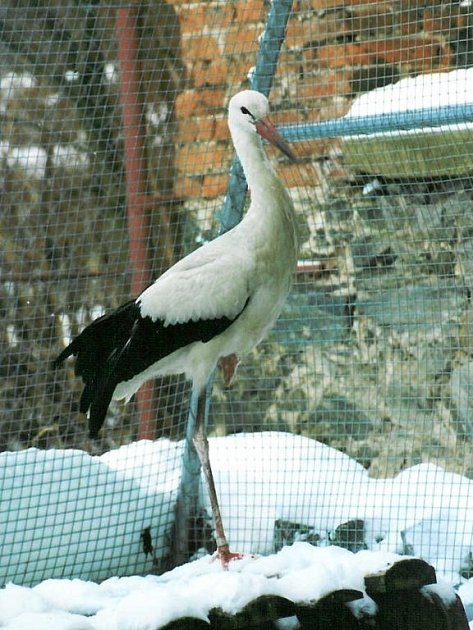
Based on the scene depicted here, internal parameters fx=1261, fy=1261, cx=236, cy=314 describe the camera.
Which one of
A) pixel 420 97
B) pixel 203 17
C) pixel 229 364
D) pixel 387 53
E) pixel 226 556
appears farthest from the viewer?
pixel 203 17

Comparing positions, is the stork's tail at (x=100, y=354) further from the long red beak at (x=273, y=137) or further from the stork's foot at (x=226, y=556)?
the long red beak at (x=273, y=137)

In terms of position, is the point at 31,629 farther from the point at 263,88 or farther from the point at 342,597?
the point at 263,88

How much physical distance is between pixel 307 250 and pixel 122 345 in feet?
6.00

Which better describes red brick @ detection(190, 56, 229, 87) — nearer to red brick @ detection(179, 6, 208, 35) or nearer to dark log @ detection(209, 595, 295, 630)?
red brick @ detection(179, 6, 208, 35)

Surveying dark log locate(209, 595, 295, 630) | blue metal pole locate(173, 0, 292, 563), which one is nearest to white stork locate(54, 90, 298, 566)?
blue metal pole locate(173, 0, 292, 563)

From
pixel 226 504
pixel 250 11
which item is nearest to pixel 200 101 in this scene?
pixel 250 11

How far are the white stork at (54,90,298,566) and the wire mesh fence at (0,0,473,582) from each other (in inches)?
27.0

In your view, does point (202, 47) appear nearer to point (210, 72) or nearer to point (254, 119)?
point (210, 72)

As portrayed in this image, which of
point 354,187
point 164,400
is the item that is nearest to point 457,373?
point 354,187

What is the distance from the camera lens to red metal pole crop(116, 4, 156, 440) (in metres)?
5.84

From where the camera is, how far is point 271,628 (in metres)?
3.35

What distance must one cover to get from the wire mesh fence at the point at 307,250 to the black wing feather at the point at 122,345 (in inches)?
37.3

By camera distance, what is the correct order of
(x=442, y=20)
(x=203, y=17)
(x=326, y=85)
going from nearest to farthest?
(x=442, y=20), (x=326, y=85), (x=203, y=17)

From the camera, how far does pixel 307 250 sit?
580 centimetres
